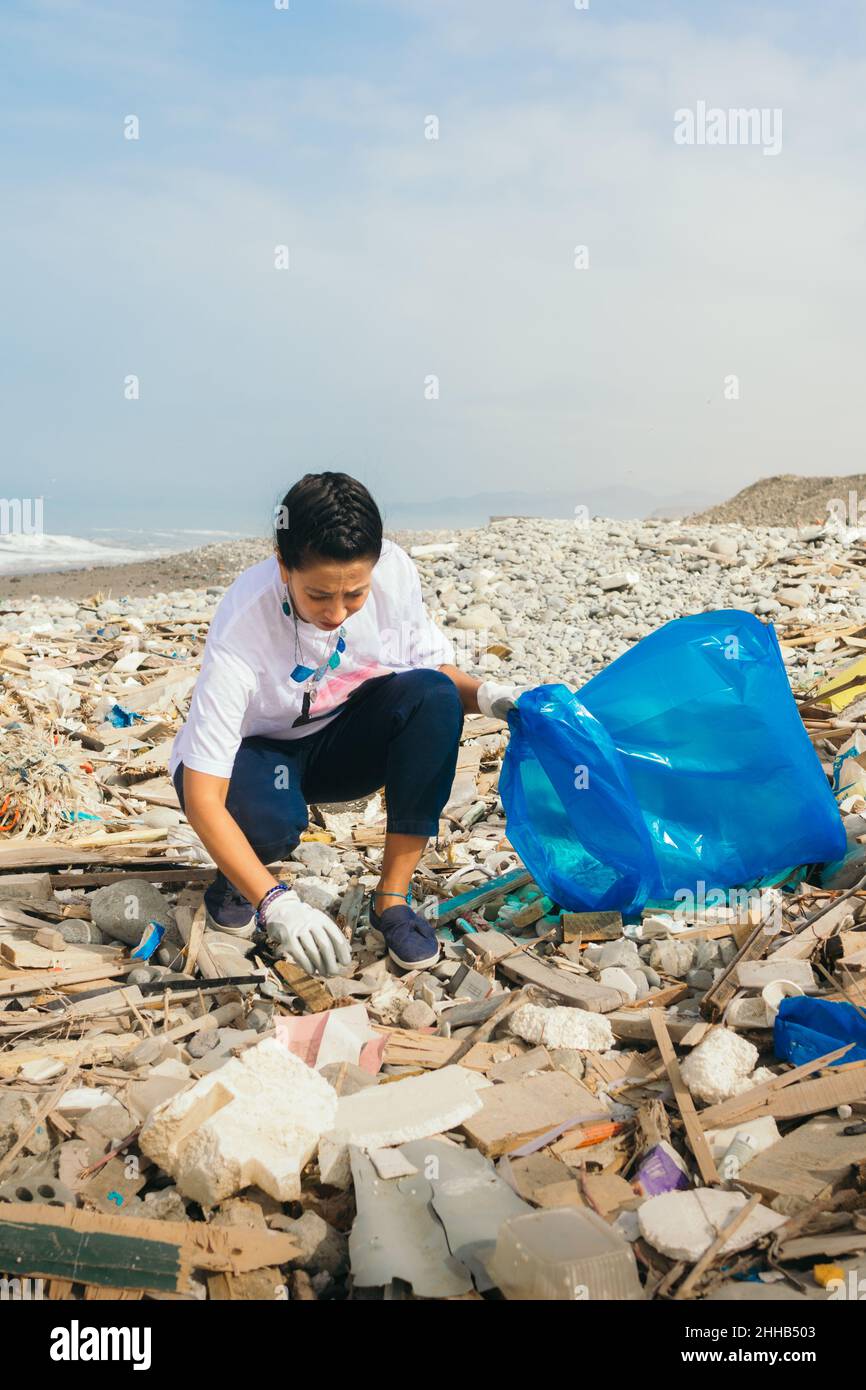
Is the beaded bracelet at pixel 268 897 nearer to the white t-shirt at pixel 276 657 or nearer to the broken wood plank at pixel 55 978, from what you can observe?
the white t-shirt at pixel 276 657

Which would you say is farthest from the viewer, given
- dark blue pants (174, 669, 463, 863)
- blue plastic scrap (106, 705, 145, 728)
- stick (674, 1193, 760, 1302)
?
blue plastic scrap (106, 705, 145, 728)

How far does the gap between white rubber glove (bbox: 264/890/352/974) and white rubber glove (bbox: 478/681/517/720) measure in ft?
2.82

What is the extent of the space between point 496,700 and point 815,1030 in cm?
133

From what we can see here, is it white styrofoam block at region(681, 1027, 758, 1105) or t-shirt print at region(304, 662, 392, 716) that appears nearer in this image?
white styrofoam block at region(681, 1027, 758, 1105)

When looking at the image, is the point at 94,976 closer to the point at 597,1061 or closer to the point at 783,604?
the point at 597,1061

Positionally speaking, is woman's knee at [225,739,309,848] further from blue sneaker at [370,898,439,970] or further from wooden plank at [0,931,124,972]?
wooden plank at [0,931,124,972]

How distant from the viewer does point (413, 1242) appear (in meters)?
1.97

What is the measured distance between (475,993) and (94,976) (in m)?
1.07

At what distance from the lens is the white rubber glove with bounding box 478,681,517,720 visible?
3320mm

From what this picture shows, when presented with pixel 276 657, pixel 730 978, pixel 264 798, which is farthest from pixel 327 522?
pixel 730 978

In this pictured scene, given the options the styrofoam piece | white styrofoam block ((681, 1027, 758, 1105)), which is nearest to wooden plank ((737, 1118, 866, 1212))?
white styrofoam block ((681, 1027, 758, 1105))

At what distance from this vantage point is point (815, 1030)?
98.5 inches

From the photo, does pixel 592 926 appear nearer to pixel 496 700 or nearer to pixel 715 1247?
pixel 496 700
